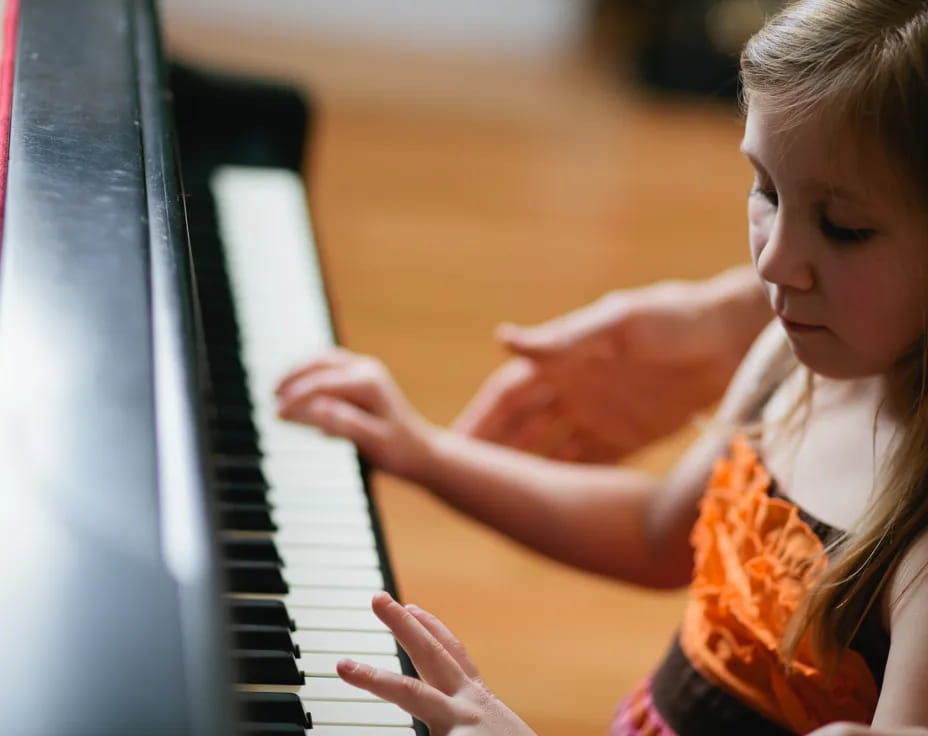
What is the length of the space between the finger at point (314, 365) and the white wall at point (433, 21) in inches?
141

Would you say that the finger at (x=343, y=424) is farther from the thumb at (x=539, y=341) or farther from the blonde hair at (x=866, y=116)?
the blonde hair at (x=866, y=116)

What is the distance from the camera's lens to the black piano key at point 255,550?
0.96 meters

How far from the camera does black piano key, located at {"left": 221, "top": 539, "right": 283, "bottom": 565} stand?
96 cm

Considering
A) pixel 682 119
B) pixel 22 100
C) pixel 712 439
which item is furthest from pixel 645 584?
pixel 682 119

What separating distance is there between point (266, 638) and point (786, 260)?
43 cm

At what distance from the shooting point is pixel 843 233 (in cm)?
82

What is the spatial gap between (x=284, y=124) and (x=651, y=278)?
1752mm

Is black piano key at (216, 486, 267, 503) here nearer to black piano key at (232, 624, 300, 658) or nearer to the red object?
black piano key at (232, 624, 300, 658)

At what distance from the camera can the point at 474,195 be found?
144 inches

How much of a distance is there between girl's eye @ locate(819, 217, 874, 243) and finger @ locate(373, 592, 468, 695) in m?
0.36

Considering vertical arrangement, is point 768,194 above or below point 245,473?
above

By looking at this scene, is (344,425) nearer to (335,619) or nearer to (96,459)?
(335,619)

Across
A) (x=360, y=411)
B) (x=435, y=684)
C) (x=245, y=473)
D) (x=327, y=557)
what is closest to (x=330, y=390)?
(x=360, y=411)

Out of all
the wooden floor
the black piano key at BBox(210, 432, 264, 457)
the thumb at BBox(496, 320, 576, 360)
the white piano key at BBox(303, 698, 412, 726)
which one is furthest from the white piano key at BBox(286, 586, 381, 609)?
the wooden floor
